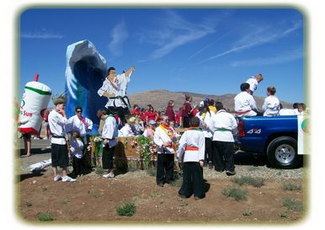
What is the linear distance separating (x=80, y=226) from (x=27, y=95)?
672 cm

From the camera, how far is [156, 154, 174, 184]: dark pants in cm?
737

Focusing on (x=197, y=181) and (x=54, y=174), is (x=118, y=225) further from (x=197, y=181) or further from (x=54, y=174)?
(x=54, y=174)

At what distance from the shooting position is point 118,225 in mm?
5441

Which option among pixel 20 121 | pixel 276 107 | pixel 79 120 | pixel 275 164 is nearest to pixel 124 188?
pixel 79 120

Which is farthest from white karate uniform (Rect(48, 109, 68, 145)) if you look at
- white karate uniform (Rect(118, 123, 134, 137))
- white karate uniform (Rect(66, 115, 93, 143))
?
white karate uniform (Rect(118, 123, 134, 137))

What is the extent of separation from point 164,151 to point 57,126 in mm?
2537

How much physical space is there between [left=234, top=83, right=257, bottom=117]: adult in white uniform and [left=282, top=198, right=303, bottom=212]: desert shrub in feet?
9.60

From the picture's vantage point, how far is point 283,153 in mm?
8227

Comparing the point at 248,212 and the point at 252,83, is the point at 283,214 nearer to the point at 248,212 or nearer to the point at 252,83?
the point at 248,212

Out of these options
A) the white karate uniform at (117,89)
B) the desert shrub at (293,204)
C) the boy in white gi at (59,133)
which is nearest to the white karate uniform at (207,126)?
the desert shrub at (293,204)

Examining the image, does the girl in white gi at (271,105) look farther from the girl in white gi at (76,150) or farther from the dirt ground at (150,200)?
the girl in white gi at (76,150)

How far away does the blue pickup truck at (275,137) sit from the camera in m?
8.10

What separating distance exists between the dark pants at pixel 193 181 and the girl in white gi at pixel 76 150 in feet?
9.79

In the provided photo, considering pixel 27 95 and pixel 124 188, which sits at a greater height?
pixel 27 95
